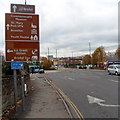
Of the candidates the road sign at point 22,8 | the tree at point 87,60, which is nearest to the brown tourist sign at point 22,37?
the road sign at point 22,8

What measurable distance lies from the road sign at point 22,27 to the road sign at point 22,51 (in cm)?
22

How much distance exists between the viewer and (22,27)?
7.25m

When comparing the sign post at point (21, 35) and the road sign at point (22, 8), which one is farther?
the road sign at point (22, 8)

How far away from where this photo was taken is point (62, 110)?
22.4 feet

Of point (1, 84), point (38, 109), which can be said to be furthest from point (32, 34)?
point (38, 109)

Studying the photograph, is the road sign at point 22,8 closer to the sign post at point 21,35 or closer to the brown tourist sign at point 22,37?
the sign post at point 21,35

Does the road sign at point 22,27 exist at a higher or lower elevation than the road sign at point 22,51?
higher

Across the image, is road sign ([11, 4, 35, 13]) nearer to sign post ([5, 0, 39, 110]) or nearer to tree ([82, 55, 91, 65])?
sign post ([5, 0, 39, 110])

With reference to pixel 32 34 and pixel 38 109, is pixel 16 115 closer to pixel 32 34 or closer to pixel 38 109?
pixel 38 109

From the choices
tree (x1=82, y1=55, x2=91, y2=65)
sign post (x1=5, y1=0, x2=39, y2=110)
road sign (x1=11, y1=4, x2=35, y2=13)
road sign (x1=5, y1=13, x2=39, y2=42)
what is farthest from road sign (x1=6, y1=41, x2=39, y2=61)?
tree (x1=82, y1=55, x2=91, y2=65)

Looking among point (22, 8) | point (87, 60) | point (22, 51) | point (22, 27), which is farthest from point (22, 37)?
point (87, 60)

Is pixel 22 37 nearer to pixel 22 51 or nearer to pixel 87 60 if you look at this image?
pixel 22 51

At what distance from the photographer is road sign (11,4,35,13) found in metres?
7.20

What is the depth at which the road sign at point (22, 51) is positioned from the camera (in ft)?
23.2
